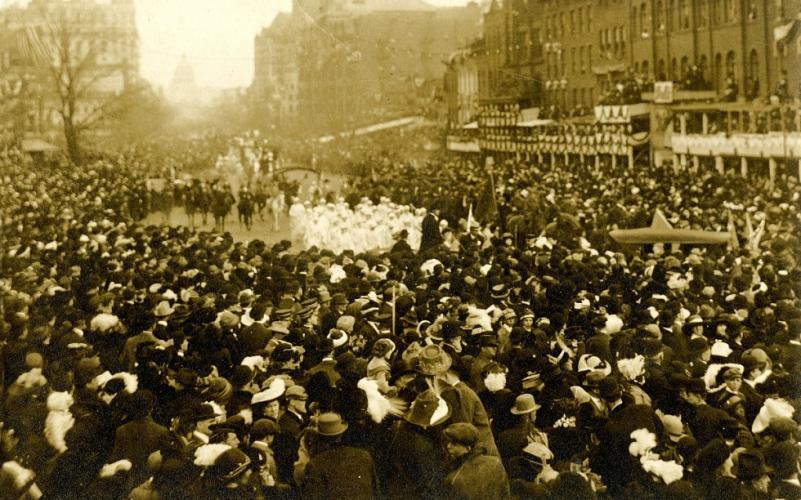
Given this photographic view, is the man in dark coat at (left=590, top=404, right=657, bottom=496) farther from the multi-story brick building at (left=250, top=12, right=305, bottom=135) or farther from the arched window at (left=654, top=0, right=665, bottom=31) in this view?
the multi-story brick building at (left=250, top=12, right=305, bottom=135)

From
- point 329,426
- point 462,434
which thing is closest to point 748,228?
point 329,426

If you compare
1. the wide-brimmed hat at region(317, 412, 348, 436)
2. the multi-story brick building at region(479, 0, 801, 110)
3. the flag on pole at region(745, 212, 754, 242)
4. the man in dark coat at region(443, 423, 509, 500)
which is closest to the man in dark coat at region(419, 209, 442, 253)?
the flag on pole at region(745, 212, 754, 242)

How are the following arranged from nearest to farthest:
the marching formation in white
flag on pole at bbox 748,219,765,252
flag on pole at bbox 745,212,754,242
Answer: flag on pole at bbox 748,219,765,252, flag on pole at bbox 745,212,754,242, the marching formation in white

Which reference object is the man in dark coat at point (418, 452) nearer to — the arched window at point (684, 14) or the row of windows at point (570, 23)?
the arched window at point (684, 14)

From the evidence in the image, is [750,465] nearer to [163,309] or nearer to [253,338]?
[253,338]

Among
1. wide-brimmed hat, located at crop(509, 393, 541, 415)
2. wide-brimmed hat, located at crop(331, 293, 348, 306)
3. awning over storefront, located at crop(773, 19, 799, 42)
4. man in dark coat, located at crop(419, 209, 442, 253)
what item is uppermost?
awning over storefront, located at crop(773, 19, 799, 42)

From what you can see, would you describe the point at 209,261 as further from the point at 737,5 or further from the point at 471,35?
the point at 471,35
